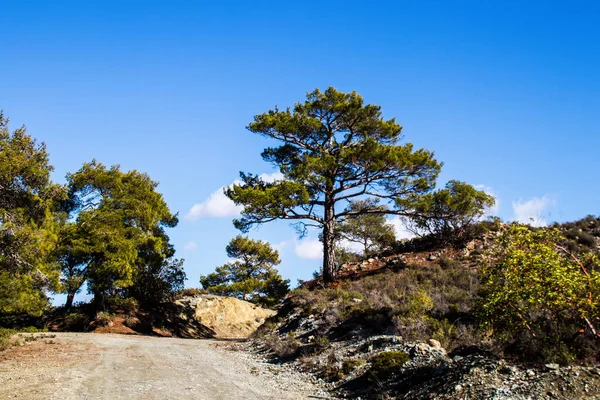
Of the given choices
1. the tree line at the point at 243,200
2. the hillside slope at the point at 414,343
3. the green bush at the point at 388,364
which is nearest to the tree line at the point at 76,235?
the tree line at the point at 243,200

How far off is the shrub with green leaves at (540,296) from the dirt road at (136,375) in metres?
4.62

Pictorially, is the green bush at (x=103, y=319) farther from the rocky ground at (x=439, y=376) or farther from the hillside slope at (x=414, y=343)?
the rocky ground at (x=439, y=376)

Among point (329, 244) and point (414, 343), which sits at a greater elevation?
point (329, 244)

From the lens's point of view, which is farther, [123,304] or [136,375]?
[123,304]

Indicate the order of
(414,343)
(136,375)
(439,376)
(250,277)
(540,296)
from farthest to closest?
(250,277)
(414,343)
(136,375)
(439,376)
(540,296)

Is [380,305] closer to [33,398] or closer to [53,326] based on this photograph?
[33,398]

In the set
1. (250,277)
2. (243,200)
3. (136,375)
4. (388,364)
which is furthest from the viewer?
(250,277)

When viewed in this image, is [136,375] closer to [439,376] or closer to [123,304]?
[439,376]

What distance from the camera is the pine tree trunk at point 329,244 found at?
80.2 ft

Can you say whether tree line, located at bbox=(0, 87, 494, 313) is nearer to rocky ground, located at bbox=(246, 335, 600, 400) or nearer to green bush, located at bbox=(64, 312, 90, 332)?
green bush, located at bbox=(64, 312, 90, 332)

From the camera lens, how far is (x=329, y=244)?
977 inches

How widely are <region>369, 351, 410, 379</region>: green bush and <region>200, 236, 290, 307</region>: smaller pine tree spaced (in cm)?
2359

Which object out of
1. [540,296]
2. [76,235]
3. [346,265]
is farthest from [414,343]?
[76,235]

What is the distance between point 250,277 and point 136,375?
31073 millimetres
